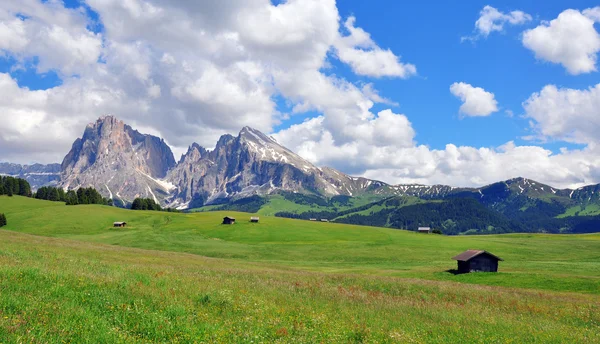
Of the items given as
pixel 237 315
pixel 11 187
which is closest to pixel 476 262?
pixel 237 315

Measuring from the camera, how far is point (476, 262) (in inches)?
2601

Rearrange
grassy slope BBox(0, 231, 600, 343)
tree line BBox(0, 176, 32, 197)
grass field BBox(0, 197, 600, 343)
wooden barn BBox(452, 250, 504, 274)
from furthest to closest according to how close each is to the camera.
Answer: tree line BBox(0, 176, 32, 197), wooden barn BBox(452, 250, 504, 274), grass field BBox(0, 197, 600, 343), grassy slope BBox(0, 231, 600, 343)

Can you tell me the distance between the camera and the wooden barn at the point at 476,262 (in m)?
64.6

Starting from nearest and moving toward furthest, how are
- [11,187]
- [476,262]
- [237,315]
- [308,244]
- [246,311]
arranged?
[237,315] → [246,311] → [476,262] → [308,244] → [11,187]

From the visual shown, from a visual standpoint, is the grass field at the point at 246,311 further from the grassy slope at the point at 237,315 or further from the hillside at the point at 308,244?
the hillside at the point at 308,244

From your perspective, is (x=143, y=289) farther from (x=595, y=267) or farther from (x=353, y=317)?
(x=595, y=267)

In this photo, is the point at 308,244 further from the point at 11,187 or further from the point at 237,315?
the point at 11,187

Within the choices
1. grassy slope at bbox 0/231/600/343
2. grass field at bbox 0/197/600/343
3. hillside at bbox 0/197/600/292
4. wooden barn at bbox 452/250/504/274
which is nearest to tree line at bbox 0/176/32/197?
hillside at bbox 0/197/600/292

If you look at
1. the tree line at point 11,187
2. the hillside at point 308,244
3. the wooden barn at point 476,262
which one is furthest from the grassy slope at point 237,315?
the tree line at point 11,187

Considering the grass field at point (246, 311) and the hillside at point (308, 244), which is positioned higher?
the grass field at point (246, 311)

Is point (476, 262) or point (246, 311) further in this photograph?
point (476, 262)

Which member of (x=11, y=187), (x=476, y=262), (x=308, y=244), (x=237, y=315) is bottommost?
(x=308, y=244)

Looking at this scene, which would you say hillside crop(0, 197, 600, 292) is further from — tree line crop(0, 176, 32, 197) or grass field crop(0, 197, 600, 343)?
grass field crop(0, 197, 600, 343)

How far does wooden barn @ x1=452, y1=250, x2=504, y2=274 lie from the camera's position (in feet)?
212
